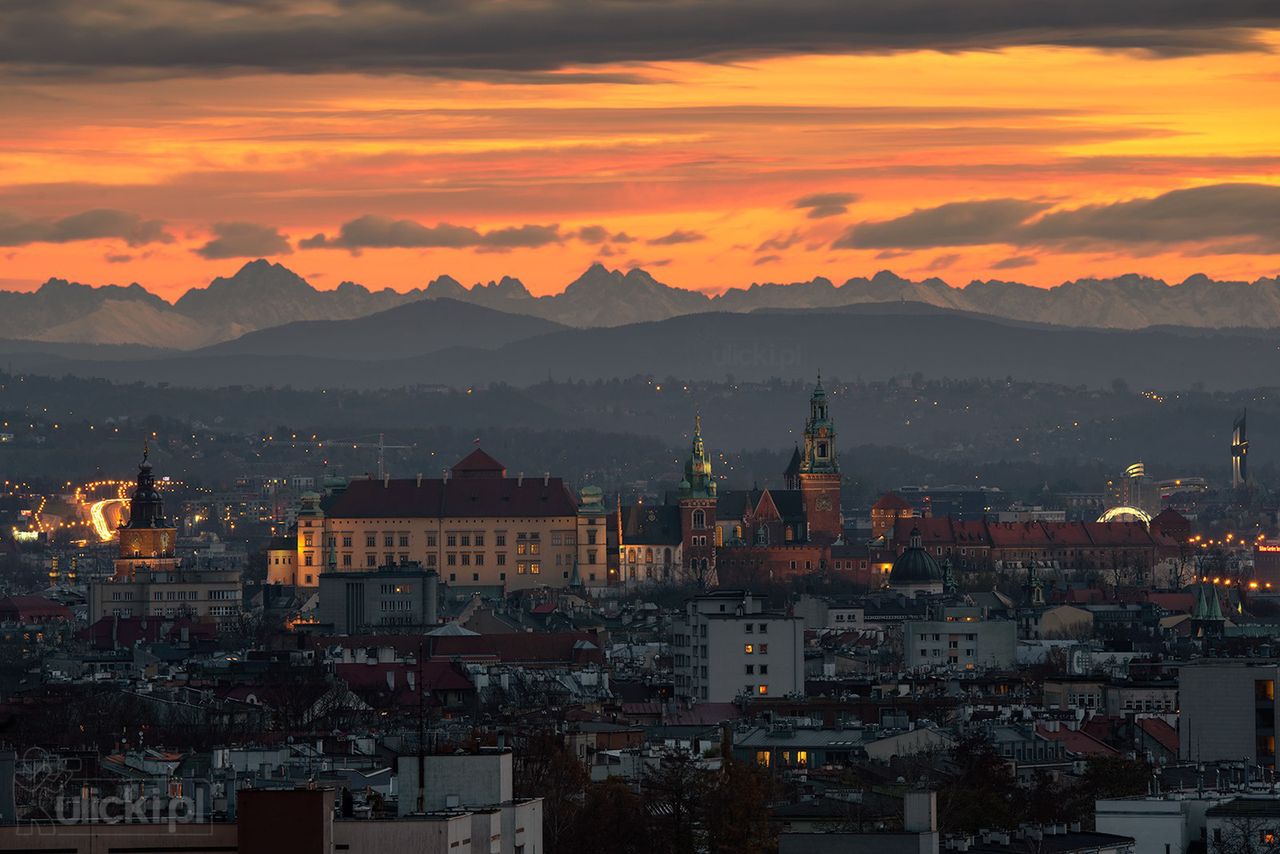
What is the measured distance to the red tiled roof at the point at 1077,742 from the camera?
83.6 metres

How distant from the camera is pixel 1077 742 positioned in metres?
85.4

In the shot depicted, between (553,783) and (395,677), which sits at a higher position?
(395,677)

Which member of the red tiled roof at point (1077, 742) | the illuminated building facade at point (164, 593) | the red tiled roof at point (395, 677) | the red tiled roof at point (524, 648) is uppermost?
the illuminated building facade at point (164, 593)

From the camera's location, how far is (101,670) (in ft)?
413

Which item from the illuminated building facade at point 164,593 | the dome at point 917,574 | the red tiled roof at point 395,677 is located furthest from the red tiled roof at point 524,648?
the dome at point 917,574

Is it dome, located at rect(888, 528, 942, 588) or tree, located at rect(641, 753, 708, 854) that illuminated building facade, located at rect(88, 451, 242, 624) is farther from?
tree, located at rect(641, 753, 708, 854)

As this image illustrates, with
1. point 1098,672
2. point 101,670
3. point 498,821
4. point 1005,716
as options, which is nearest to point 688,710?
point 1005,716

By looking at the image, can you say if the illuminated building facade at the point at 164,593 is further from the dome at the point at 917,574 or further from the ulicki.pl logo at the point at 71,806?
the ulicki.pl logo at the point at 71,806

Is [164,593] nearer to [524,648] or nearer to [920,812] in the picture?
[524,648]

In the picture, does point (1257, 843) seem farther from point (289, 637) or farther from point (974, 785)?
point (289, 637)

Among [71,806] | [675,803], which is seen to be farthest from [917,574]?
[71,806]

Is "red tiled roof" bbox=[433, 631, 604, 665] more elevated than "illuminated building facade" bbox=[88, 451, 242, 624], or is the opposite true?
"illuminated building facade" bbox=[88, 451, 242, 624]

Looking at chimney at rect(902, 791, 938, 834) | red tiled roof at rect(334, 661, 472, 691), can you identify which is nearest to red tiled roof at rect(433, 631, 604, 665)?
red tiled roof at rect(334, 661, 472, 691)

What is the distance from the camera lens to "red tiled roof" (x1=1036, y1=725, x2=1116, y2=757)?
274ft
